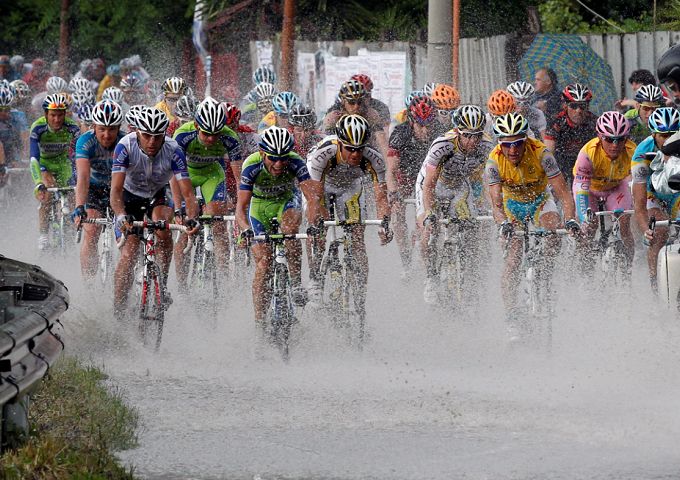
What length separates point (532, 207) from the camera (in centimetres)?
1199

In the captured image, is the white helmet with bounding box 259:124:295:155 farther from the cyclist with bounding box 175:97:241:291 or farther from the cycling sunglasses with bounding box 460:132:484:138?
the cycling sunglasses with bounding box 460:132:484:138

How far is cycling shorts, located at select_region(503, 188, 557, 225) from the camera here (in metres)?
12.0

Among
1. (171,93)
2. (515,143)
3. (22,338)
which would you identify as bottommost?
(22,338)

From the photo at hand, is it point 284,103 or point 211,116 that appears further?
point 284,103

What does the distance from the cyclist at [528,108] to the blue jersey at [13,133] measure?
633 centimetres

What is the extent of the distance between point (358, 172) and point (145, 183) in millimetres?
1792

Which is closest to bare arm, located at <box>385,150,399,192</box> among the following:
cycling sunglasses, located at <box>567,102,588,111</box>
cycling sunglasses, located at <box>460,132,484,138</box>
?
cycling sunglasses, located at <box>567,102,588,111</box>

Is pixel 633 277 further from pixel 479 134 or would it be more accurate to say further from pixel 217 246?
pixel 217 246

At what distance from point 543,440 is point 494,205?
4338 mm

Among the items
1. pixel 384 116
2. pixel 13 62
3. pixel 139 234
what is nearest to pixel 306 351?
pixel 139 234

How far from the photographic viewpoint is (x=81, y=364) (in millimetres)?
9734

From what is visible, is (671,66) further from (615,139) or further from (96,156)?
(96,156)

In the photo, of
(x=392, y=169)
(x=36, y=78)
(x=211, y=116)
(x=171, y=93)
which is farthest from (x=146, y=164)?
(x=36, y=78)

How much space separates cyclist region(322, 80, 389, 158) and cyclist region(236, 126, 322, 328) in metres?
3.40
